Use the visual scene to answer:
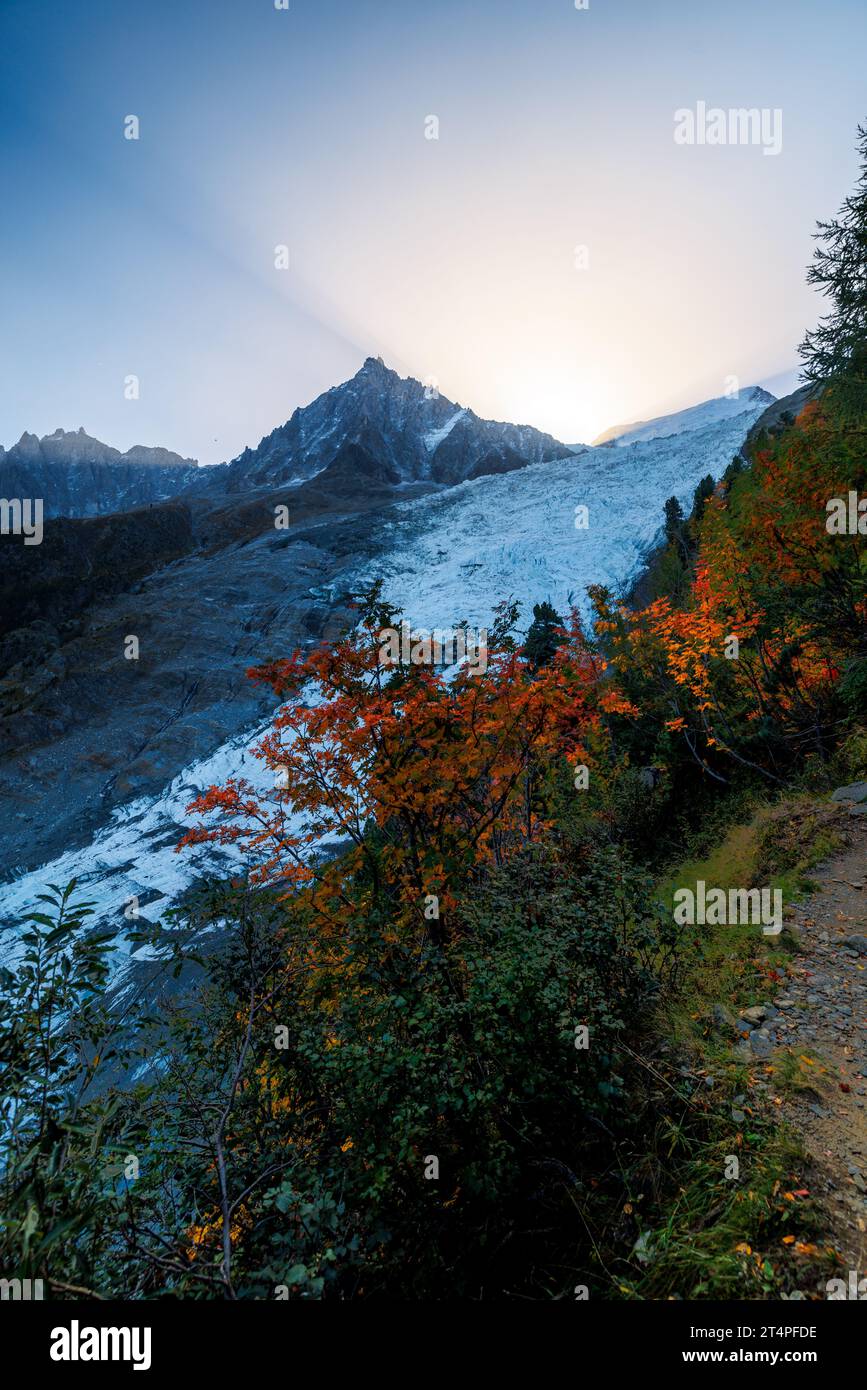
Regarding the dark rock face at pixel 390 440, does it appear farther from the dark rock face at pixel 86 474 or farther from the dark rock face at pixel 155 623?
the dark rock face at pixel 86 474

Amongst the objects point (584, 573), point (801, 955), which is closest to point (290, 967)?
point (801, 955)

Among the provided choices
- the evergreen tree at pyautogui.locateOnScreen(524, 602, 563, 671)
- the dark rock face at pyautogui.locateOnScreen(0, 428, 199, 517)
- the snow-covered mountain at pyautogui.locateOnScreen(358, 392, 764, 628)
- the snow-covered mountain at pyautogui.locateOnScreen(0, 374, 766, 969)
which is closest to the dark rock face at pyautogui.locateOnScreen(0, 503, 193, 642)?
the snow-covered mountain at pyautogui.locateOnScreen(0, 374, 766, 969)

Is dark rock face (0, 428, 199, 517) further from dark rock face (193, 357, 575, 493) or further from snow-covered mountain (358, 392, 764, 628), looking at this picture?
snow-covered mountain (358, 392, 764, 628)

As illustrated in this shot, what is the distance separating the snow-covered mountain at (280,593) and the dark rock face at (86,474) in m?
83.6

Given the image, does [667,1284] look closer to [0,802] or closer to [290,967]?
[290,967]

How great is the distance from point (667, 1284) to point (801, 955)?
376 cm

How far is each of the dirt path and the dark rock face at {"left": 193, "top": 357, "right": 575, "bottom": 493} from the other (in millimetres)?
99159

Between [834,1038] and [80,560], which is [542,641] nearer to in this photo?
[834,1038]

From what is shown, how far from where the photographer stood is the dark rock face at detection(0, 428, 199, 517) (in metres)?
116

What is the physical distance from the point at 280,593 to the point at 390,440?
261ft

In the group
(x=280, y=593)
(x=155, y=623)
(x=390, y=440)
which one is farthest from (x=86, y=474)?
(x=280, y=593)

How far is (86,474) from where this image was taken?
4828 inches

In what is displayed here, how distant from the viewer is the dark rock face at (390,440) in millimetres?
102062

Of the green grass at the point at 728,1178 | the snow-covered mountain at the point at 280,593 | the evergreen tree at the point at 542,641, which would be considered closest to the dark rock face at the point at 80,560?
the snow-covered mountain at the point at 280,593
